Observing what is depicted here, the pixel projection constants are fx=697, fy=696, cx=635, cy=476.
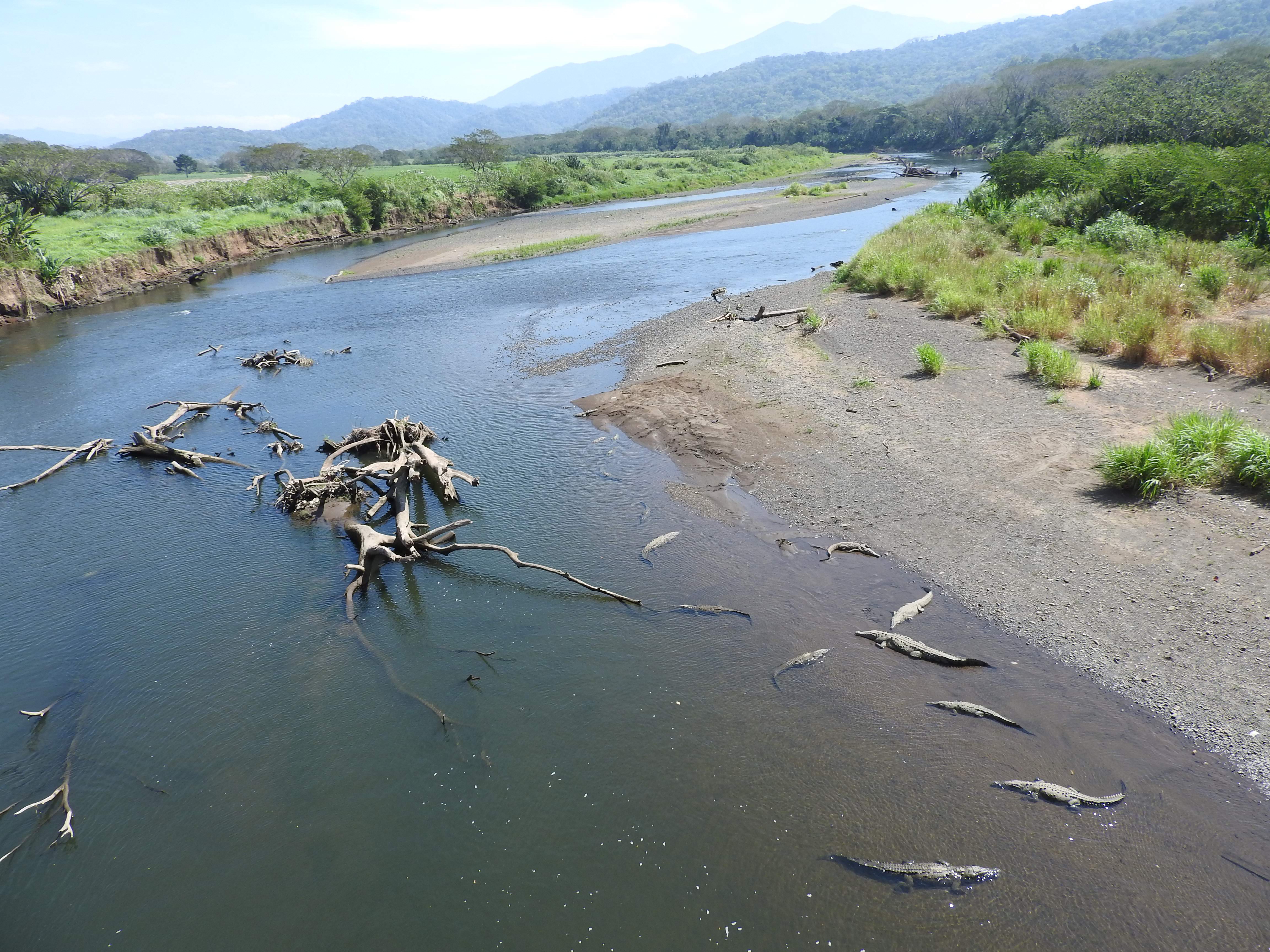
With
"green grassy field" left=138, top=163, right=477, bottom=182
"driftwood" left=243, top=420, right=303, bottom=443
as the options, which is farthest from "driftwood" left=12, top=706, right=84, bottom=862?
"green grassy field" left=138, top=163, right=477, bottom=182

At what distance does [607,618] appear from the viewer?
10680 mm

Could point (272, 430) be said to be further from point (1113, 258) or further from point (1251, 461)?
point (1113, 258)

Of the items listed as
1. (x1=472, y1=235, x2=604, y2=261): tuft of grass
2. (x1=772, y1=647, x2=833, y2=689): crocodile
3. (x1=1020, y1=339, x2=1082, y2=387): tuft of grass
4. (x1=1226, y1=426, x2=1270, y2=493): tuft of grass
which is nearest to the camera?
(x1=772, y1=647, x2=833, y2=689): crocodile

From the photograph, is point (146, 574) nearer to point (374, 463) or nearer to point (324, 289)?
point (374, 463)

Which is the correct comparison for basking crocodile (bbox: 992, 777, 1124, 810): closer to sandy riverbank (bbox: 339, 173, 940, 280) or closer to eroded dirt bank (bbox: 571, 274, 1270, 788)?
eroded dirt bank (bbox: 571, 274, 1270, 788)

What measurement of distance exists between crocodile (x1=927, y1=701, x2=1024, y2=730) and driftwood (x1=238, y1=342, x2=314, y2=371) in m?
23.8

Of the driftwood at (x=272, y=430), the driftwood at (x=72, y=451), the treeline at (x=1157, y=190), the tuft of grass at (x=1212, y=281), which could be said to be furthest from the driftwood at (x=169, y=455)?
the treeline at (x=1157, y=190)

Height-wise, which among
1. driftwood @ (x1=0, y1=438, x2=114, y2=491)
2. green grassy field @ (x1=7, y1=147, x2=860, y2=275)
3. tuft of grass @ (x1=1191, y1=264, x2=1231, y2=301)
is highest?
green grassy field @ (x1=7, y1=147, x2=860, y2=275)

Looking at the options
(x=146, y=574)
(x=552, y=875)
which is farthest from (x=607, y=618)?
(x=146, y=574)

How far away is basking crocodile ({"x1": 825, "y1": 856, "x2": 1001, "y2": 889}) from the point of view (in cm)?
655

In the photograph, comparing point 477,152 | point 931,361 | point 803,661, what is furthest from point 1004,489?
point 477,152

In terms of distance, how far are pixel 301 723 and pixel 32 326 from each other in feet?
117

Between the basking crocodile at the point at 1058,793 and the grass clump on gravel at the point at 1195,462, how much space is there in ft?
20.4

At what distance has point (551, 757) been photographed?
830cm
